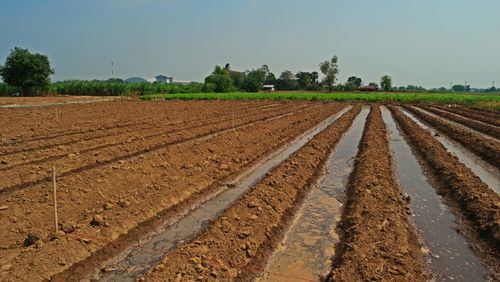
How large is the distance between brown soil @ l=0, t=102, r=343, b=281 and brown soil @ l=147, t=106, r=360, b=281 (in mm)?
1465

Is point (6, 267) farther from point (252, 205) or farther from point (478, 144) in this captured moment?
point (478, 144)

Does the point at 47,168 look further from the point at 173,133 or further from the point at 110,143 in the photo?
the point at 173,133

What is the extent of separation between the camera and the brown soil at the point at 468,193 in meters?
6.65

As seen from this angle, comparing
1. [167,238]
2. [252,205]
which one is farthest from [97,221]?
[252,205]

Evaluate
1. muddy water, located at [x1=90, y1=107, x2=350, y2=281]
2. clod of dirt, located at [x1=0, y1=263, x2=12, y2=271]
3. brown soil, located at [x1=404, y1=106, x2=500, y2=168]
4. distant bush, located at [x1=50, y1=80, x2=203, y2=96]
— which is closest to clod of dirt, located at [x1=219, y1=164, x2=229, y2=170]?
muddy water, located at [x1=90, y1=107, x2=350, y2=281]

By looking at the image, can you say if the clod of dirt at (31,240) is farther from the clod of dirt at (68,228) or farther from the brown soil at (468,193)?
the brown soil at (468,193)

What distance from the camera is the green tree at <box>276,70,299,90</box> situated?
12231 centimetres

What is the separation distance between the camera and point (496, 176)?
1120 centimetres

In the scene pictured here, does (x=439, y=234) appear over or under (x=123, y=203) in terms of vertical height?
under

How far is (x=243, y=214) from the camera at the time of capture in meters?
7.18

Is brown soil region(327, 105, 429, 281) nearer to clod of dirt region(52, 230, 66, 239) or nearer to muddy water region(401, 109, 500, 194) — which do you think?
muddy water region(401, 109, 500, 194)

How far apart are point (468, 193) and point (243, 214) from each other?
198 inches

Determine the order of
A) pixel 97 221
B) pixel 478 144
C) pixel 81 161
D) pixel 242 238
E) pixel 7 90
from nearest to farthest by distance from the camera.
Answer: pixel 242 238
pixel 97 221
pixel 81 161
pixel 478 144
pixel 7 90

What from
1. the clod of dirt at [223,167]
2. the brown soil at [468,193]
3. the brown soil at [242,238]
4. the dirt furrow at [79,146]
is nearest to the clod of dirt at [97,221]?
the brown soil at [242,238]
